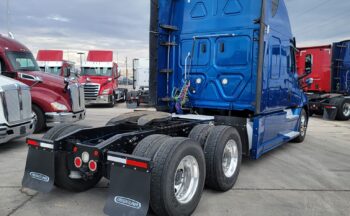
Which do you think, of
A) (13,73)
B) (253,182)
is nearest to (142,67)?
(13,73)

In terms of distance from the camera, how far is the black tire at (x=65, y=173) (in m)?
3.92

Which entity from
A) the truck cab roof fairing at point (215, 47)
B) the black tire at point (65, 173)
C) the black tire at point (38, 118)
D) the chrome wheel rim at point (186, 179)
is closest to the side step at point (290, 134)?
the truck cab roof fairing at point (215, 47)

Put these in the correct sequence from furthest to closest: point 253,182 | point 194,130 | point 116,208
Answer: point 253,182 → point 194,130 → point 116,208

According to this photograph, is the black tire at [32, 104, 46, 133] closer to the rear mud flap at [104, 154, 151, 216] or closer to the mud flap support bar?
the mud flap support bar

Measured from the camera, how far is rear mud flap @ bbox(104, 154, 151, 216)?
314 centimetres

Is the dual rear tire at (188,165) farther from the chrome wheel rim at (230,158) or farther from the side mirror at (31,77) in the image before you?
the side mirror at (31,77)

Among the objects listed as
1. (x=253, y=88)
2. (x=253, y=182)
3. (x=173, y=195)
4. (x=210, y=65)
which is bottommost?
(x=253, y=182)

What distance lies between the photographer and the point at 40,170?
153 inches

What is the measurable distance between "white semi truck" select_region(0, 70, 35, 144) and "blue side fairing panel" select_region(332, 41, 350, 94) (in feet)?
44.2

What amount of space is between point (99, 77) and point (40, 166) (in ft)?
51.9

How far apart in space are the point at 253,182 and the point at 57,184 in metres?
2.91

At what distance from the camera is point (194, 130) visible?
470 cm

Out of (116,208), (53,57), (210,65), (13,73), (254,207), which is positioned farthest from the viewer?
(53,57)

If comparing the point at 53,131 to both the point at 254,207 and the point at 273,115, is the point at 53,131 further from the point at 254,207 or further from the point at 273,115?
the point at 273,115
